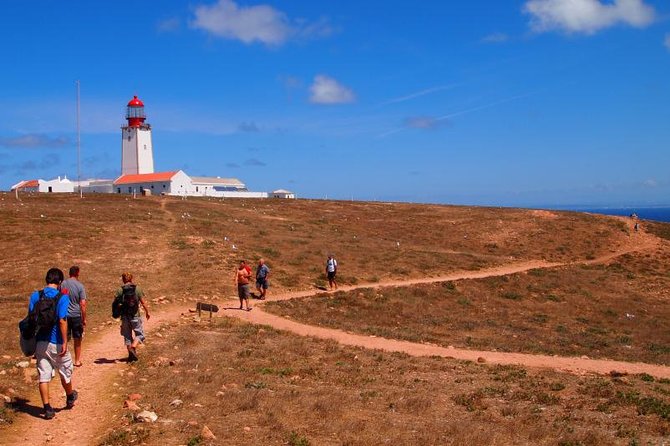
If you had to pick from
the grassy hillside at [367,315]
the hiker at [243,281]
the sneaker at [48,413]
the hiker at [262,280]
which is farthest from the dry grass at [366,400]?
the hiker at [262,280]

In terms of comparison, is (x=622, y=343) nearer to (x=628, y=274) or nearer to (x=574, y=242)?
(x=628, y=274)

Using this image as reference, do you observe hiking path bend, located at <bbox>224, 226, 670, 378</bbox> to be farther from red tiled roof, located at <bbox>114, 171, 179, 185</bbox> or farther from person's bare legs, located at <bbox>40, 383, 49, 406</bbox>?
red tiled roof, located at <bbox>114, 171, 179, 185</bbox>

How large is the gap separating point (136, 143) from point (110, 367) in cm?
8865

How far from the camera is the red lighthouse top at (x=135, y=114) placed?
97812mm

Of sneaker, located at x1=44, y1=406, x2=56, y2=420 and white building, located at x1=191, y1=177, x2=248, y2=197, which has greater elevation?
white building, located at x1=191, y1=177, x2=248, y2=197

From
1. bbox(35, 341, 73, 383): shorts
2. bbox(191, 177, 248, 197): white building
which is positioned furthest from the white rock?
bbox(191, 177, 248, 197): white building

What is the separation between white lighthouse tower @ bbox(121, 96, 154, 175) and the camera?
97.8 m

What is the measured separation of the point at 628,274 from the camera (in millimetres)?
48281

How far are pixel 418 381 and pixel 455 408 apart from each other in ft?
7.88

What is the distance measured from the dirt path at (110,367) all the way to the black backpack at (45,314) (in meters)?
1.74

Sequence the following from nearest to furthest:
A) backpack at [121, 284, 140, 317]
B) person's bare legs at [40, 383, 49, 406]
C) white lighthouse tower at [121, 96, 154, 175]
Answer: person's bare legs at [40, 383, 49, 406]
backpack at [121, 284, 140, 317]
white lighthouse tower at [121, 96, 154, 175]

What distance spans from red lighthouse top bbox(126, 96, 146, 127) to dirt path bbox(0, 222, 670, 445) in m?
73.8

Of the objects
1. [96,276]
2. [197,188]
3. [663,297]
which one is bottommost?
[663,297]

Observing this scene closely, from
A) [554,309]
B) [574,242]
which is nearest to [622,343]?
[554,309]
